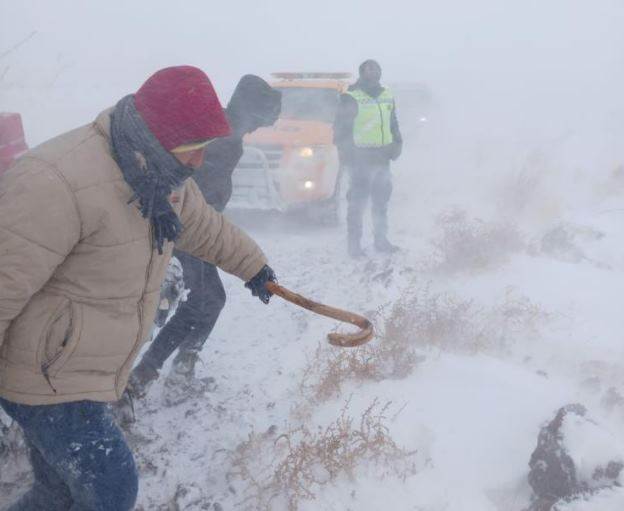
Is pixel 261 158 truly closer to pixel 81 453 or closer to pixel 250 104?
pixel 250 104

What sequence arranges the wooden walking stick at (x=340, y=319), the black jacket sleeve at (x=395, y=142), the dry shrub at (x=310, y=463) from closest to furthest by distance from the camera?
the wooden walking stick at (x=340, y=319) < the dry shrub at (x=310, y=463) < the black jacket sleeve at (x=395, y=142)

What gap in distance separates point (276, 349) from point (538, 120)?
16.9 m

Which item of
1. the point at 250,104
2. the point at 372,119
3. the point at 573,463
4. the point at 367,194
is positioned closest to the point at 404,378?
the point at 573,463

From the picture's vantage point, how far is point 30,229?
1635 millimetres

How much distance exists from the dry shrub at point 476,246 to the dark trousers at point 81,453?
4919 millimetres

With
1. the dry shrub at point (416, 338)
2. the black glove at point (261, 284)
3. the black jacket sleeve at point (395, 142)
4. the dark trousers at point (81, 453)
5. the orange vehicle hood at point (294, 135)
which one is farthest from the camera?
the orange vehicle hood at point (294, 135)

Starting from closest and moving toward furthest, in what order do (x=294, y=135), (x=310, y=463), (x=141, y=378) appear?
(x=310, y=463) < (x=141, y=378) < (x=294, y=135)

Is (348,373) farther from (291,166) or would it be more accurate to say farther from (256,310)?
(291,166)

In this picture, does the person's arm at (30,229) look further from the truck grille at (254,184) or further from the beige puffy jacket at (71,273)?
the truck grille at (254,184)

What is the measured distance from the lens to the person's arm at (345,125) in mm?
6723

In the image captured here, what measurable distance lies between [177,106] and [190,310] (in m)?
2.09

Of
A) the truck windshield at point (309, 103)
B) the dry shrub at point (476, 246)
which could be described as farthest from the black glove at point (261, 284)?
the truck windshield at point (309, 103)

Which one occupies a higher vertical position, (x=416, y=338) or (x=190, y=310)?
(x=190, y=310)

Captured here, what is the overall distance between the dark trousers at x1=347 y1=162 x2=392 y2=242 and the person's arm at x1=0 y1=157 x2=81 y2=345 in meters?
5.49
